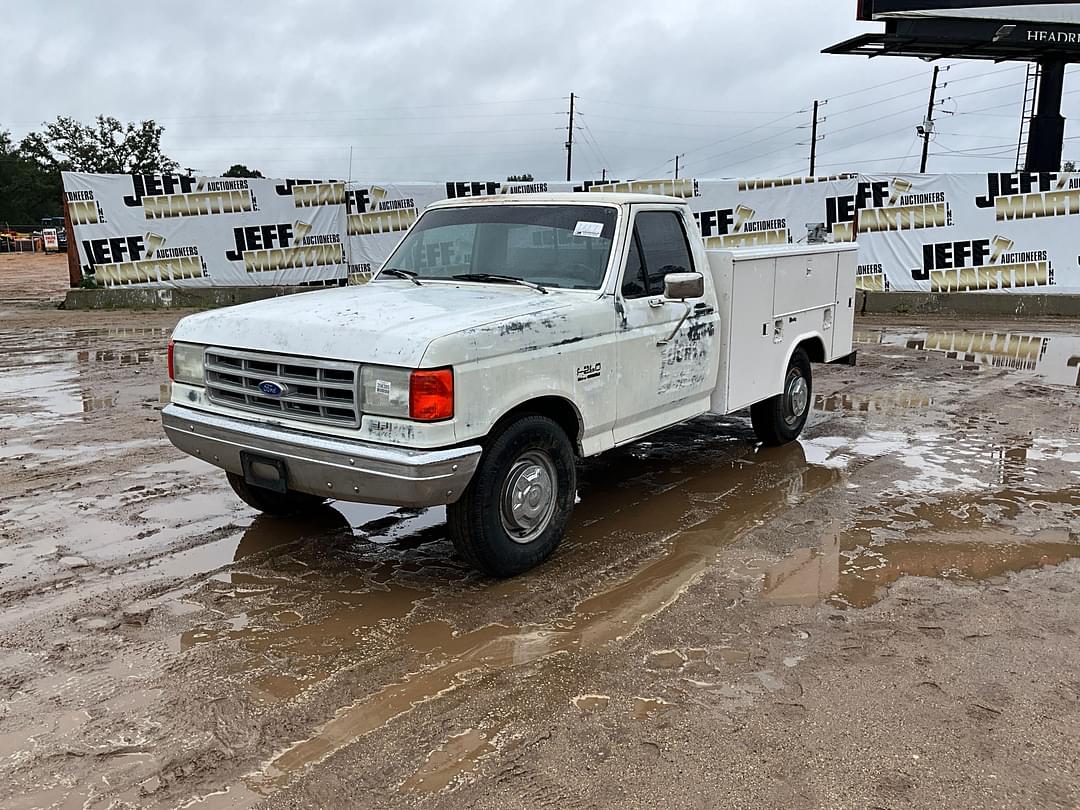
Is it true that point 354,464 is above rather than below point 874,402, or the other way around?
above

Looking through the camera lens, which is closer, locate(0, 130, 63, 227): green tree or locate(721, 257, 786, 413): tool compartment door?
locate(721, 257, 786, 413): tool compartment door

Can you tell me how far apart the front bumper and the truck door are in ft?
4.79

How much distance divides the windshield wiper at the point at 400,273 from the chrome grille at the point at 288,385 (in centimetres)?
142

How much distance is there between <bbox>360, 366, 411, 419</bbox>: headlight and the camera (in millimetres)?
4086

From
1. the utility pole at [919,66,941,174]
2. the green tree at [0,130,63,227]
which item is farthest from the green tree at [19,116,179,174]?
the utility pole at [919,66,941,174]

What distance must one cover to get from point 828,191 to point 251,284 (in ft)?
40.8

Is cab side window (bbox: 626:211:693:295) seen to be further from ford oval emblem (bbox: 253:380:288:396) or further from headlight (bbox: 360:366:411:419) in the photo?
ford oval emblem (bbox: 253:380:288:396)

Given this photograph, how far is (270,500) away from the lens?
5586 millimetres

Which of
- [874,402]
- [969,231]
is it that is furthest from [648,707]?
[969,231]

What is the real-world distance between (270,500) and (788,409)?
4.32 m

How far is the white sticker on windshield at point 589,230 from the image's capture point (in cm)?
548

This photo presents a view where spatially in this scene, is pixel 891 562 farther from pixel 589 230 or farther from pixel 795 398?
pixel 795 398

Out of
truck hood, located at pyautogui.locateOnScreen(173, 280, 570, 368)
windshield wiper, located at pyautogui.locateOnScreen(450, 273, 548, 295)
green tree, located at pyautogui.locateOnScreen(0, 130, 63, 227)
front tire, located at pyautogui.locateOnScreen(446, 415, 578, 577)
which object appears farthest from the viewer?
green tree, located at pyautogui.locateOnScreen(0, 130, 63, 227)

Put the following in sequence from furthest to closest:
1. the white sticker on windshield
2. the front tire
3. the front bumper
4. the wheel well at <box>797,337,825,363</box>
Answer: the wheel well at <box>797,337,825,363</box> < the white sticker on windshield < the front tire < the front bumper
